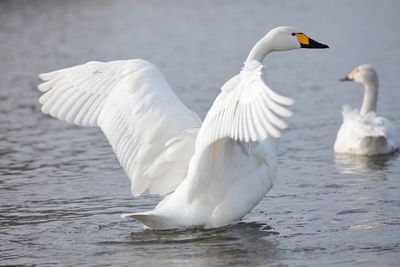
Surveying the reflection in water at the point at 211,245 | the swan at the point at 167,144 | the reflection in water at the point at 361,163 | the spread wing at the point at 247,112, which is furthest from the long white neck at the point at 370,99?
the spread wing at the point at 247,112

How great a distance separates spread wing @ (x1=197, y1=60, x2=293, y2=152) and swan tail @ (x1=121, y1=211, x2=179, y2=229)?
79cm

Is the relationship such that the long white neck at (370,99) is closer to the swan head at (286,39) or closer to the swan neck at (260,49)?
the swan head at (286,39)

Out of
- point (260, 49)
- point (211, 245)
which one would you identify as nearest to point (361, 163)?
point (260, 49)

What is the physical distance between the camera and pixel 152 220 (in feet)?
25.8

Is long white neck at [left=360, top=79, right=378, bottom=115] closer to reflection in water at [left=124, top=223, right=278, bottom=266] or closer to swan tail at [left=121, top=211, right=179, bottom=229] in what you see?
reflection in water at [left=124, top=223, right=278, bottom=266]

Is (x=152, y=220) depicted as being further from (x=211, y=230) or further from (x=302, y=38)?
(x=302, y=38)

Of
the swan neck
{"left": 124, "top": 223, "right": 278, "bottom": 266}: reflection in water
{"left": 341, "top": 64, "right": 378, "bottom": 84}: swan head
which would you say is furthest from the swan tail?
{"left": 341, "top": 64, "right": 378, "bottom": 84}: swan head

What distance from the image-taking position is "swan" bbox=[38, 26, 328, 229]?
786 cm

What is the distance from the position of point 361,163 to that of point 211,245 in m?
4.34

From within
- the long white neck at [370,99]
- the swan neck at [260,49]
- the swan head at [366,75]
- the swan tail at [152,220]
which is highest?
the swan neck at [260,49]

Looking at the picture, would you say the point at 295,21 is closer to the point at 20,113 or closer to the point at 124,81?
the point at 20,113

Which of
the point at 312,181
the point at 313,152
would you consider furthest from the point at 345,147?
the point at 312,181

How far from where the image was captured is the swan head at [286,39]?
8672mm

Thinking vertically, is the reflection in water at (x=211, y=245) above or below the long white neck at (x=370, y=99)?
below
